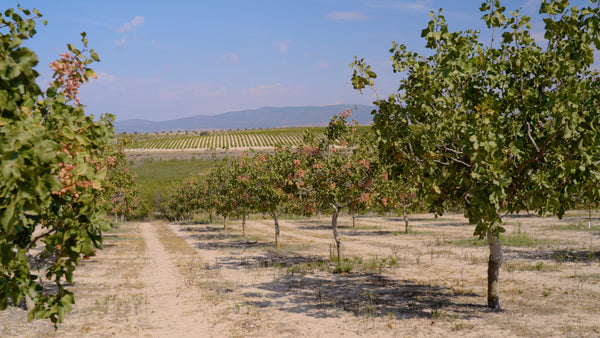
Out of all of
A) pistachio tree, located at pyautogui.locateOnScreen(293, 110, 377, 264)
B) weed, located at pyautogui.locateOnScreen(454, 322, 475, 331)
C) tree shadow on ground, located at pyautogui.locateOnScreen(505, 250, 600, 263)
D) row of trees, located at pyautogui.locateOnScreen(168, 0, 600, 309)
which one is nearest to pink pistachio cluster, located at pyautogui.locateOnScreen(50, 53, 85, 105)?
row of trees, located at pyautogui.locateOnScreen(168, 0, 600, 309)

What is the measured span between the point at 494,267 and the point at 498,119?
4.70 m

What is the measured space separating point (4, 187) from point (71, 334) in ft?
32.5

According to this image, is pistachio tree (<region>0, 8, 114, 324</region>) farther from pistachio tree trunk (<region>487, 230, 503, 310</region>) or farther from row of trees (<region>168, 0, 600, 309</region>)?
pistachio tree trunk (<region>487, 230, 503, 310</region>)

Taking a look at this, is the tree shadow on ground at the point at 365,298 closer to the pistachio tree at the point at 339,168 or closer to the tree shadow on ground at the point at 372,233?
the pistachio tree at the point at 339,168

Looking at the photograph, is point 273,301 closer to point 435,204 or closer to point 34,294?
point 435,204

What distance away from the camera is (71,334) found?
12062mm

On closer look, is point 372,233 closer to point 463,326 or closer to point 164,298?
point 164,298

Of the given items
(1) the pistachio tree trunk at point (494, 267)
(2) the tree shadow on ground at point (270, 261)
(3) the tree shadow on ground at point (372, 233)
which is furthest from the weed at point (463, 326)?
(3) the tree shadow on ground at point (372, 233)

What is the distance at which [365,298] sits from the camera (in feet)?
49.8

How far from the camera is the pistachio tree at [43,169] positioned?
403 centimetres

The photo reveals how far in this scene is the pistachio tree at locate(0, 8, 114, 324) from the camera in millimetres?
4027

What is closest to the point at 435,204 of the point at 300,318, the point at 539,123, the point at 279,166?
the point at 539,123

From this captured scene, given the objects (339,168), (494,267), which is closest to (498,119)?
(494,267)

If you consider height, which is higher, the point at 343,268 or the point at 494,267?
the point at 494,267
